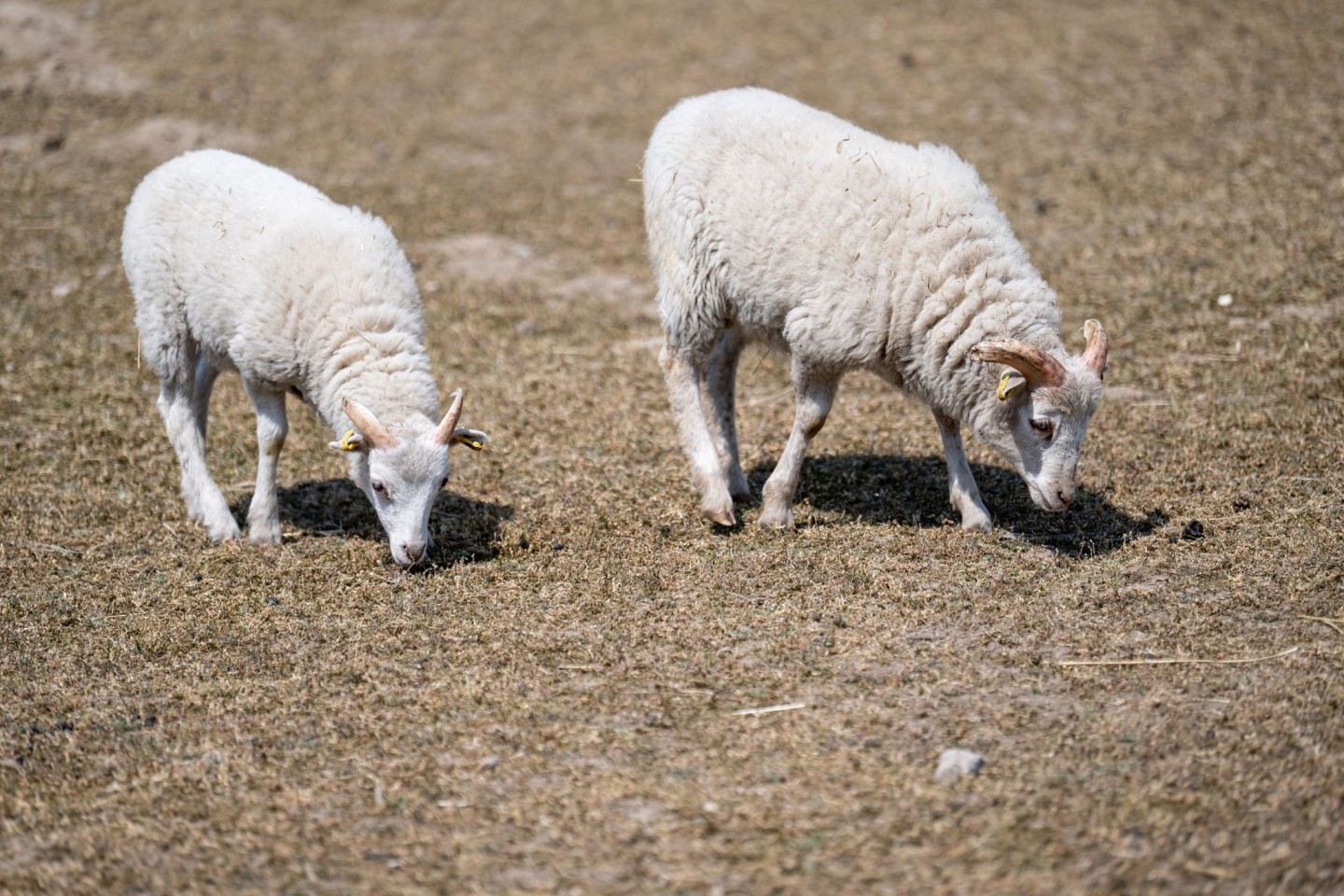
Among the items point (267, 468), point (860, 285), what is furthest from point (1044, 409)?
point (267, 468)

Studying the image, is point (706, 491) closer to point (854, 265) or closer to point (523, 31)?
point (854, 265)

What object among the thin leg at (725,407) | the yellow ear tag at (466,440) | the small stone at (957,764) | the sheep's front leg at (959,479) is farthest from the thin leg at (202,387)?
the small stone at (957,764)

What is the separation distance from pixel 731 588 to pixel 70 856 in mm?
2919

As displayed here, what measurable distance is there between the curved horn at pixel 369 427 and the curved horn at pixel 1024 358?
2.74 meters

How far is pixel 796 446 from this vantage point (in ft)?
22.0

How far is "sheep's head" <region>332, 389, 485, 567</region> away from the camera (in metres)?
6.11

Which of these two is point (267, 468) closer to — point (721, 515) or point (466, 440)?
point (466, 440)

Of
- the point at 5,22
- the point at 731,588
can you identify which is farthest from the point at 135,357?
the point at 5,22

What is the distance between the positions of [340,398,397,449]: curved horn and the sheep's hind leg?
4.62ft

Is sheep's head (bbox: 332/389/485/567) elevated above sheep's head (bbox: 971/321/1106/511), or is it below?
below

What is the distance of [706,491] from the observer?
22.3 feet

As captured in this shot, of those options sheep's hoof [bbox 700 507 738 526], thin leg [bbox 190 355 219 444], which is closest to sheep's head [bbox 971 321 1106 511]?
sheep's hoof [bbox 700 507 738 526]

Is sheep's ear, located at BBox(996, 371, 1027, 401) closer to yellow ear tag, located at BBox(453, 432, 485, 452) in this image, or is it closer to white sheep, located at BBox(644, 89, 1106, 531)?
white sheep, located at BBox(644, 89, 1106, 531)

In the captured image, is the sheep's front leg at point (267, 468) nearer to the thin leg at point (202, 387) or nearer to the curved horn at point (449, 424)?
the thin leg at point (202, 387)
